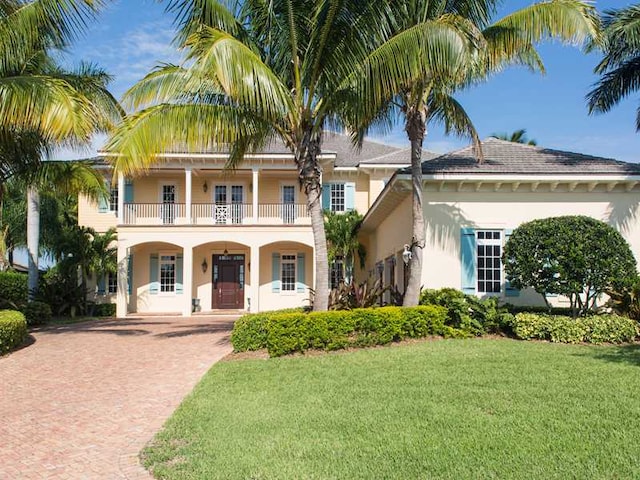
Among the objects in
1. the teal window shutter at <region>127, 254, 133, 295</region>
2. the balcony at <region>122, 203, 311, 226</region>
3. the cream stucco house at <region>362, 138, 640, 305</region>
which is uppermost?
the balcony at <region>122, 203, 311, 226</region>

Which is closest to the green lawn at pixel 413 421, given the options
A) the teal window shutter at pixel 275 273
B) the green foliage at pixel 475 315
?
the green foliage at pixel 475 315

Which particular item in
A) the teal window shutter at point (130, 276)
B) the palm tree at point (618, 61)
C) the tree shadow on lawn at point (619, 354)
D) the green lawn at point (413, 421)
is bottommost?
the green lawn at point (413, 421)

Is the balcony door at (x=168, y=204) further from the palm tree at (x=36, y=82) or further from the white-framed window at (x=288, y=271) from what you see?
the palm tree at (x=36, y=82)

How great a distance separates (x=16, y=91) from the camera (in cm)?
1089

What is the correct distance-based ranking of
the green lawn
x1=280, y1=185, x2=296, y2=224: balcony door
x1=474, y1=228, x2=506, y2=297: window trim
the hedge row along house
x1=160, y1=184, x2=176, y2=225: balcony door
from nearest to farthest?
1. the green lawn
2. x1=474, y1=228, x2=506, y2=297: window trim
3. the hedge row along house
4. x1=160, y1=184, x2=176, y2=225: balcony door
5. x1=280, y1=185, x2=296, y2=224: balcony door

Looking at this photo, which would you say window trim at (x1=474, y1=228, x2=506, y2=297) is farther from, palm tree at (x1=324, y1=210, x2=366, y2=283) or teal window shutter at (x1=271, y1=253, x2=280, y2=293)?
teal window shutter at (x1=271, y1=253, x2=280, y2=293)

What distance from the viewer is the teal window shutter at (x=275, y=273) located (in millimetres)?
24719

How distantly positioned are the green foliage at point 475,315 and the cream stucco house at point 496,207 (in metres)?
1.63

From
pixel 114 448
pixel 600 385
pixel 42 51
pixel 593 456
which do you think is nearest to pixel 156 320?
pixel 42 51

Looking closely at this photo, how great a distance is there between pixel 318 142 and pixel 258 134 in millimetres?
1312

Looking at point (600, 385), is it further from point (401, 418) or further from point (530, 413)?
point (401, 418)

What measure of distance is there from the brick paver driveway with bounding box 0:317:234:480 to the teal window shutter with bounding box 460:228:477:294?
6.06 metres

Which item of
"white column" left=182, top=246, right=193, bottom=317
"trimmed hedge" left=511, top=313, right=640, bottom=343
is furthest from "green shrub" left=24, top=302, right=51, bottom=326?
"trimmed hedge" left=511, top=313, right=640, bottom=343

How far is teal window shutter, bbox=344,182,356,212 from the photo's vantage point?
2484 cm
